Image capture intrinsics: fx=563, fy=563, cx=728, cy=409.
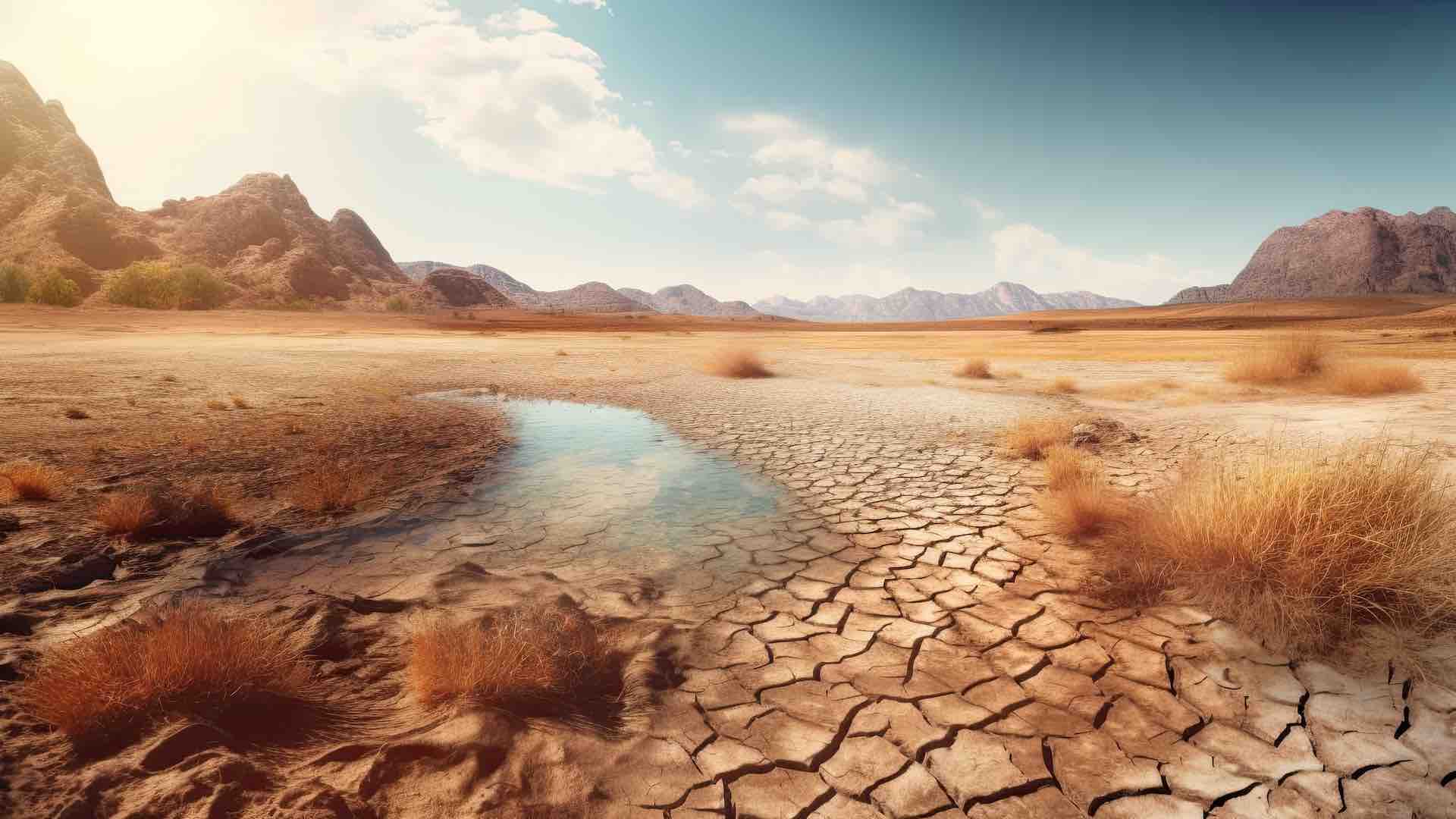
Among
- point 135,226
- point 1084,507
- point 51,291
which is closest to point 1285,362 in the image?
point 1084,507

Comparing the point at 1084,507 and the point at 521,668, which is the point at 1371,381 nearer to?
the point at 1084,507

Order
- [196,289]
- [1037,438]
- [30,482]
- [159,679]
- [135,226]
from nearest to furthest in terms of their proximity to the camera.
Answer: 1. [159,679]
2. [30,482]
3. [1037,438]
4. [196,289]
5. [135,226]

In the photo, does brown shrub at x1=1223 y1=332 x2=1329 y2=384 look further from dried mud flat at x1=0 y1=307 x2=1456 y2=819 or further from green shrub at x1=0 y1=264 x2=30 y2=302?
green shrub at x1=0 y1=264 x2=30 y2=302

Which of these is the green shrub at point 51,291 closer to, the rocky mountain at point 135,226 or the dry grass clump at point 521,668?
the rocky mountain at point 135,226

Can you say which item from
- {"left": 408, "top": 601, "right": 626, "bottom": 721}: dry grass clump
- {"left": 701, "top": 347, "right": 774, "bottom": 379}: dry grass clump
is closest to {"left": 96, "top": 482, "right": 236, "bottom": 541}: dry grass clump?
{"left": 408, "top": 601, "right": 626, "bottom": 721}: dry grass clump

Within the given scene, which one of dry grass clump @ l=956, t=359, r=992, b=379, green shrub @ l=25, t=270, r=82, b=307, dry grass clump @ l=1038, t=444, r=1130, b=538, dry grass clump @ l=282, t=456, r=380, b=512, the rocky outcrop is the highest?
the rocky outcrop

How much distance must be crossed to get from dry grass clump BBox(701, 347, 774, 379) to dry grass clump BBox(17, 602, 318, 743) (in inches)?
649

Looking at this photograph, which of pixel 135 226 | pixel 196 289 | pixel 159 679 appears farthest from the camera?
pixel 135 226

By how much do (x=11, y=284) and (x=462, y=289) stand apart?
123m

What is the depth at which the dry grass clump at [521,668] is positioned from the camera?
8.63 feet

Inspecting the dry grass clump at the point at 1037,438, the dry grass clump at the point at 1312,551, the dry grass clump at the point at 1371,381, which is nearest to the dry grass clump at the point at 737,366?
the dry grass clump at the point at 1037,438

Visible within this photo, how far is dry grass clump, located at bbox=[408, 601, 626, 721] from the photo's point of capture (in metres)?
2.63

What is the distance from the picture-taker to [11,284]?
48.1 m

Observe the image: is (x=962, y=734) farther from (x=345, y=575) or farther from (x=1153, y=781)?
(x=345, y=575)
